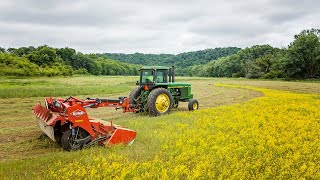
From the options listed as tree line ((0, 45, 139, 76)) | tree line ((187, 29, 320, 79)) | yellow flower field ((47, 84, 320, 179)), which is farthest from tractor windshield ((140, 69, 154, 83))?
tree line ((187, 29, 320, 79))

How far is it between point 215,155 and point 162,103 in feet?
21.6

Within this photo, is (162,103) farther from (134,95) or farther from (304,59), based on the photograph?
(304,59)

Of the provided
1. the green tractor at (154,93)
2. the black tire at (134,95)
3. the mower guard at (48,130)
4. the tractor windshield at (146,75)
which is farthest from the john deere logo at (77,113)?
the tractor windshield at (146,75)

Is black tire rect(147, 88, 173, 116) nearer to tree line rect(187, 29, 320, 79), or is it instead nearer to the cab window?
the cab window

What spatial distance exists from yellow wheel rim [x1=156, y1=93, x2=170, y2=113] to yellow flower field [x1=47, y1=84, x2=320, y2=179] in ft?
6.98

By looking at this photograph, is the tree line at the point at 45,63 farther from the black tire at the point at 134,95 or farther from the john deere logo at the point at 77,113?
the john deere logo at the point at 77,113

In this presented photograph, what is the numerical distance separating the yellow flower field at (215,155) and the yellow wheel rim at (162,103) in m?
2.13

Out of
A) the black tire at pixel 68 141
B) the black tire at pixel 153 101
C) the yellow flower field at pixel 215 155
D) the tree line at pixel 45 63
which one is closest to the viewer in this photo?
the yellow flower field at pixel 215 155

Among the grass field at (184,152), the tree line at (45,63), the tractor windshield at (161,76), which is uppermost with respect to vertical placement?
the tree line at (45,63)

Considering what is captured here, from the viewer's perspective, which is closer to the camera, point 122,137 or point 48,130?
point 122,137

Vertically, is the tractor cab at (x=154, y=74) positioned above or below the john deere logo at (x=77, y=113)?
above

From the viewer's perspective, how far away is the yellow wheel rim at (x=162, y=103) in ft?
46.1

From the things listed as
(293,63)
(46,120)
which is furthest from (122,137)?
(293,63)

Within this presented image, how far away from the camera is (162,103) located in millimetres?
14156
